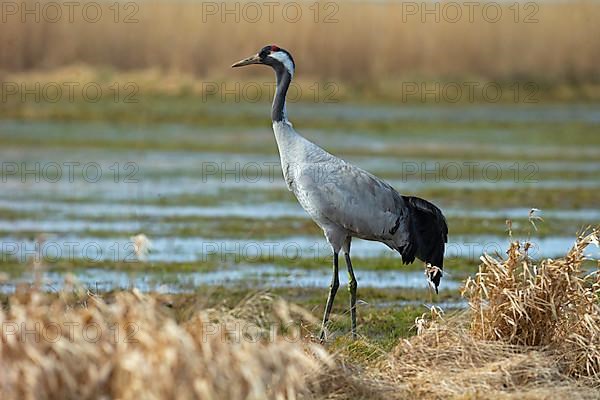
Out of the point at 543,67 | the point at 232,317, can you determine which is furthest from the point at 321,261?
the point at 543,67

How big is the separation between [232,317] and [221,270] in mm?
4974

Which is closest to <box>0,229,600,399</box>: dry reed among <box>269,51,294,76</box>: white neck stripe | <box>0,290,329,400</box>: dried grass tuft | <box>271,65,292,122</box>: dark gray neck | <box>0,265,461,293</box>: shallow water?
<box>0,290,329,400</box>: dried grass tuft

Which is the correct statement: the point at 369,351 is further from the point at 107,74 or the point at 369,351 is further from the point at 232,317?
the point at 107,74

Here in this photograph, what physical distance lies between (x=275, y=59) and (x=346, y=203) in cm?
Result: 119

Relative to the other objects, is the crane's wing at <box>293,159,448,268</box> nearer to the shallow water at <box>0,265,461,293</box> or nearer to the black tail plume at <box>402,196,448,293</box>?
the black tail plume at <box>402,196,448,293</box>

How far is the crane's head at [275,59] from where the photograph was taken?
874cm

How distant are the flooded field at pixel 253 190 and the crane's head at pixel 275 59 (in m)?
1.77

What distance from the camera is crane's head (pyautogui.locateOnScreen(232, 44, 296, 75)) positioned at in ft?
28.7

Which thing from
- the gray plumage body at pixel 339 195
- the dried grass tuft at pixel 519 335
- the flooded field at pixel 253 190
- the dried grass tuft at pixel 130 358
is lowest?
the flooded field at pixel 253 190

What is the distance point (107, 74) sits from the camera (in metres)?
31.5

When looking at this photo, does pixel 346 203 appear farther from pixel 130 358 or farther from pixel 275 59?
pixel 130 358

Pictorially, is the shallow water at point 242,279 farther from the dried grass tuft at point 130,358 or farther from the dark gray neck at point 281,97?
the dried grass tuft at point 130,358

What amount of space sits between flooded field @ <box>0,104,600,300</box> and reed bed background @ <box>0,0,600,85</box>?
2.22 meters

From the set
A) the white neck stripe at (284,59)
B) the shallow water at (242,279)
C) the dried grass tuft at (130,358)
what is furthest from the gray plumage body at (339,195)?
the dried grass tuft at (130,358)
